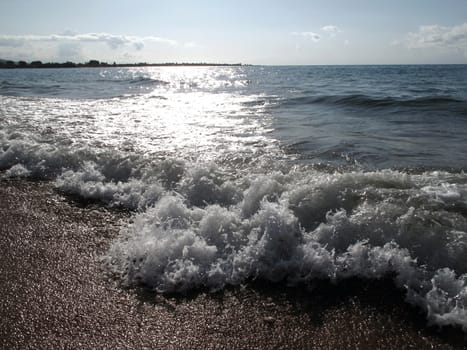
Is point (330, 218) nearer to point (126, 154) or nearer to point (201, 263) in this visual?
point (201, 263)

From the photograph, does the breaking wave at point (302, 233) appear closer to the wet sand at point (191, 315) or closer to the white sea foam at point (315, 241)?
the white sea foam at point (315, 241)

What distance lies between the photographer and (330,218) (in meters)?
4.14

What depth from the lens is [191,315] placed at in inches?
124

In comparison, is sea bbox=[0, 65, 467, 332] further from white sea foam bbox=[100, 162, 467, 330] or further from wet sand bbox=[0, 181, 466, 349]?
wet sand bbox=[0, 181, 466, 349]

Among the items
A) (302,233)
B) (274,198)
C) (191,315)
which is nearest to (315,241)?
(302,233)

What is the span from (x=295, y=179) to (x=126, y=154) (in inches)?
137

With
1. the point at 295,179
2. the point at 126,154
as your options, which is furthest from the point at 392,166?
the point at 126,154

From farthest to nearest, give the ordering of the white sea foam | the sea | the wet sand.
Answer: the sea < the white sea foam < the wet sand

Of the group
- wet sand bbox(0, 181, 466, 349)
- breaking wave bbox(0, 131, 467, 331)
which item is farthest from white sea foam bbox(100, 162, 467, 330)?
wet sand bbox(0, 181, 466, 349)

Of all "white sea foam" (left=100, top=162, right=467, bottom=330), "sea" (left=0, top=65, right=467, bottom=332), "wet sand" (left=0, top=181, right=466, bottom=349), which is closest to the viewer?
"wet sand" (left=0, top=181, right=466, bottom=349)

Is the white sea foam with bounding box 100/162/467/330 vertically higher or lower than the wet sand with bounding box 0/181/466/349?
higher

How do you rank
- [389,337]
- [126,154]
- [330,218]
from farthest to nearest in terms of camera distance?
[126,154]
[330,218]
[389,337]

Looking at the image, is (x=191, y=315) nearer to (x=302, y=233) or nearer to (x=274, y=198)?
(x=302, y=233)

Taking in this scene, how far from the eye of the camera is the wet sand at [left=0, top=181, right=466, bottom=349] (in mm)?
2848
